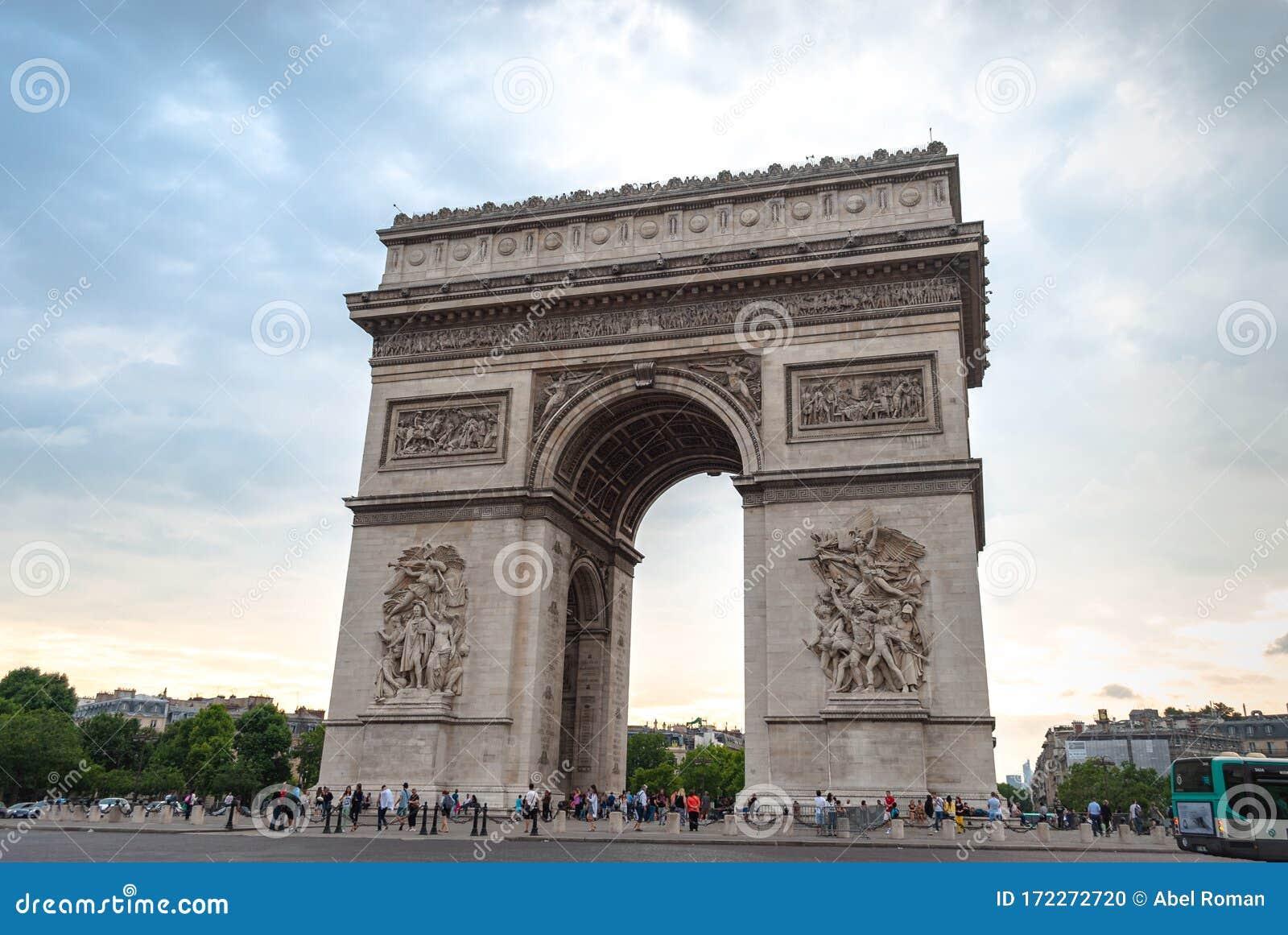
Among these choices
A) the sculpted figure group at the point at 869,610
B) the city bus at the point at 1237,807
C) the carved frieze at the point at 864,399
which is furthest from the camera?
the carved frieze at the point at 864,399

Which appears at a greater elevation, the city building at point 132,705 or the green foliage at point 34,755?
the city building at point 132,705

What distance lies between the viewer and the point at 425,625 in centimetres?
2581

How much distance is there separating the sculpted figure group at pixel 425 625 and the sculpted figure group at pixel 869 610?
29.9 feet

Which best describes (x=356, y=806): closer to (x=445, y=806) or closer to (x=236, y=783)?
(x=445, y=806)

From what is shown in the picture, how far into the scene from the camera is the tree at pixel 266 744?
233 ft

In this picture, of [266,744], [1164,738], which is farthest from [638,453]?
[1164,738]

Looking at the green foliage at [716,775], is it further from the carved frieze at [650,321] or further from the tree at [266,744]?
the carved frieze at [650,321]

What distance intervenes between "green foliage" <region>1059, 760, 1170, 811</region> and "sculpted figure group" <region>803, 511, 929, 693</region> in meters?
58.9

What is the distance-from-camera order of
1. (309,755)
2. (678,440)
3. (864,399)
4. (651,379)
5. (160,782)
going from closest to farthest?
(864,399) < (651,379) < (678,440) < (160,782) < (309,755)

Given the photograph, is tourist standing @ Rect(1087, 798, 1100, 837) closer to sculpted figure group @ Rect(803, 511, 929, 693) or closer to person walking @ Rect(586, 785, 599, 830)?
sculpted figure group @ Rect(803, 511, 929, 693)

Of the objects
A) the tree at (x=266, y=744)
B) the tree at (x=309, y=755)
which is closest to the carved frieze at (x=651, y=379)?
the tree at (x=266, y=744)

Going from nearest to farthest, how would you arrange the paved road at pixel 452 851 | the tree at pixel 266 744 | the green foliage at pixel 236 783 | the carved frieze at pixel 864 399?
the paved road at pixel 452 851 < the carved frieze at pixel 864 399 < the green foliage at pixel 236 783 < the tree at pixel 266 744

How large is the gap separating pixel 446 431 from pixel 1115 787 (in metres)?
68.5

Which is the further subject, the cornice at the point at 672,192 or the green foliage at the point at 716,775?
the green foliage at the point at 716,775
